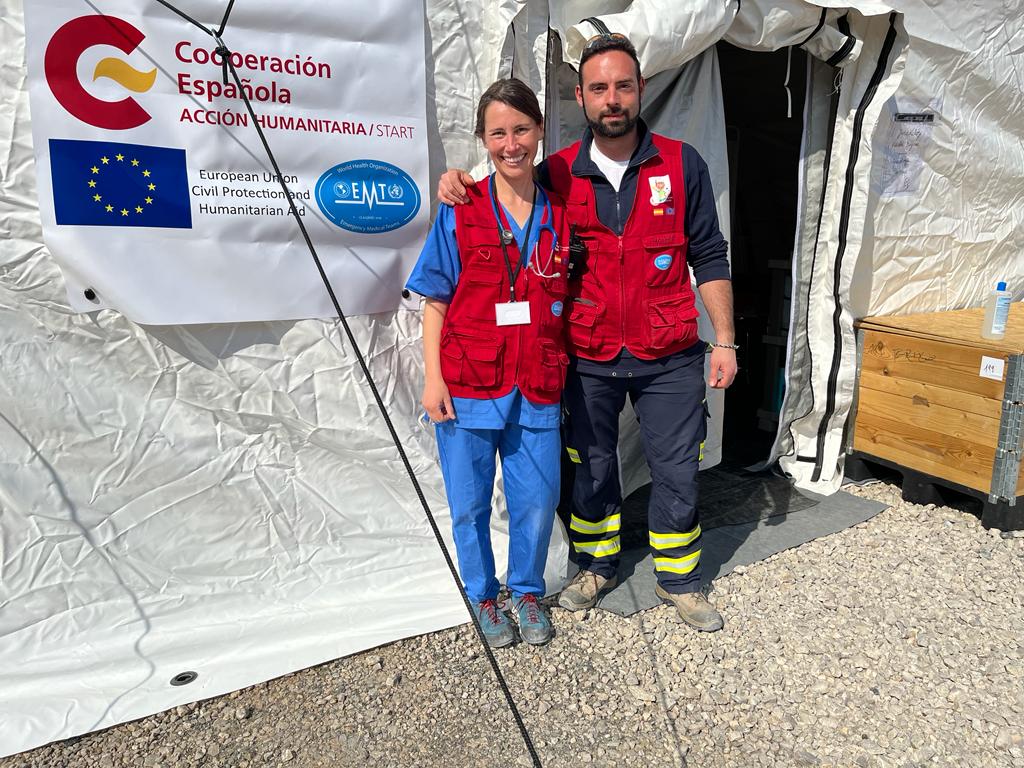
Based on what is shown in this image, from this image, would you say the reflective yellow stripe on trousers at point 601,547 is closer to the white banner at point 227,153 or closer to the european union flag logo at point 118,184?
the white banner at point 227,153

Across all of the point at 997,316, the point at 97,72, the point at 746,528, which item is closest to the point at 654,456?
the point at 746,528

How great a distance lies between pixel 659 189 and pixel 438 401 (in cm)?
98

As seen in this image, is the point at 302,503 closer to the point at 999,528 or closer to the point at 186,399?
the point at 186,399

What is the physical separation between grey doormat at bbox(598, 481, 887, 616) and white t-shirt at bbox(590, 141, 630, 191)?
1.51 metres

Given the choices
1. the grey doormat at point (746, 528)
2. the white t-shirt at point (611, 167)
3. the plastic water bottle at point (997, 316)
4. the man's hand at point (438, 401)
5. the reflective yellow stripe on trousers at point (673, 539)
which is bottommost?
the grey doormat at point (746, 528)

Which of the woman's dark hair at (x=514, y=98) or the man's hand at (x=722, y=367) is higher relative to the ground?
the woman's dark hair at (x=514, y=98)

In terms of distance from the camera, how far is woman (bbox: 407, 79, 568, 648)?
7.33 ft

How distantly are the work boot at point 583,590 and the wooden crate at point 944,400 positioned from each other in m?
1.77

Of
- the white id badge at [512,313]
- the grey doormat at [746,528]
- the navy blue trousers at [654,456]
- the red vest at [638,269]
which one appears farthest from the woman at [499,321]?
the grey doormat at [746,528]

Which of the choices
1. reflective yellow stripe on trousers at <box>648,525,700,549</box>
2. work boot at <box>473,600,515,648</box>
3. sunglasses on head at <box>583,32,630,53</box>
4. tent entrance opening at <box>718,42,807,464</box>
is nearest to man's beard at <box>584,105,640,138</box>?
sunglasses on head at <box>583,32,630,53</box>

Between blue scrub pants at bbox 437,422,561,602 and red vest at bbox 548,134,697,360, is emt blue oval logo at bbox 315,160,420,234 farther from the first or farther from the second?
blue scrub pants at bbox 437,422,561,602

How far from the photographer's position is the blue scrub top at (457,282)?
2266 millimetres

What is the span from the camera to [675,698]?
2.32 meters

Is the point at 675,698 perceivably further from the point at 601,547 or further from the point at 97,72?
the point at 97,72
